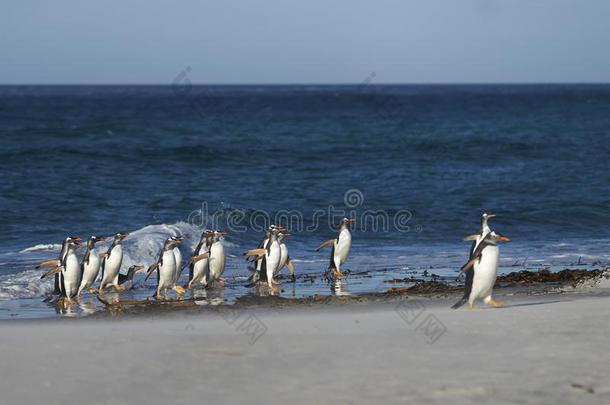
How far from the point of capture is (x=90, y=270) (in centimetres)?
1338

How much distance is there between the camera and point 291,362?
785 centimetres

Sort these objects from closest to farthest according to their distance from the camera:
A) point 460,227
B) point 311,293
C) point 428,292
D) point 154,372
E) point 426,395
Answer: point 426,395
point 154,372
point 428,292
point 311,293
point 460,227

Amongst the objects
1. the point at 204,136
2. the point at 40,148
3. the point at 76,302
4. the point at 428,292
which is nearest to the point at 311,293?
the point at 428,292

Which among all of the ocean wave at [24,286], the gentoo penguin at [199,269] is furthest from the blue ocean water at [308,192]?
the gentoo penguin at [199,269]

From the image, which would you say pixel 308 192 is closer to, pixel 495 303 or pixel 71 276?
pixel 71 276

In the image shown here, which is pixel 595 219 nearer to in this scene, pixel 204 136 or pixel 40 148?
pixel 40 148

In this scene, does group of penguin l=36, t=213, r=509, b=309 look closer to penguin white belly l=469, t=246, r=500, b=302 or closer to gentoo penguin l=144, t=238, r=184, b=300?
gentoo penguin l=144, t=238, r=184, b=300

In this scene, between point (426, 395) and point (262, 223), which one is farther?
point (262, 223)

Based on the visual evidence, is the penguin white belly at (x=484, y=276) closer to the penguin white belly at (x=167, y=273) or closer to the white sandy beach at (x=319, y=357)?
the white sandy beach at (x=319, y=357)

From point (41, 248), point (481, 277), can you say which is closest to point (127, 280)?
point (41, 248)

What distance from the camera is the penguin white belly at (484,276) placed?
10.4 metres

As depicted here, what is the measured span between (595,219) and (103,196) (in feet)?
40.6

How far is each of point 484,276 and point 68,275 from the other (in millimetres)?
5206

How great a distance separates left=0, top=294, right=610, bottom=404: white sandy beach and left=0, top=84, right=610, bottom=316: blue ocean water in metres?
2.79
